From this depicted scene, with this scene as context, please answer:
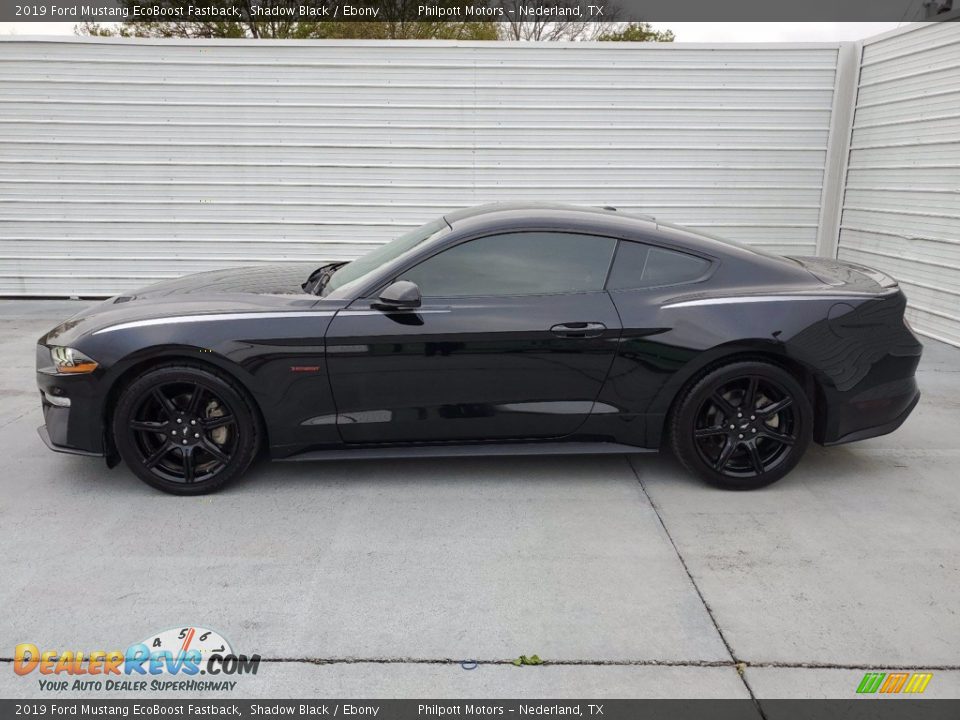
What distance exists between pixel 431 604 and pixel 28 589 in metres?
1.56

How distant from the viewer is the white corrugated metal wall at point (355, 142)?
8250 mm

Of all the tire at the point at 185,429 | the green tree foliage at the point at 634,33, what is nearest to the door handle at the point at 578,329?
the tire at the point at 185,429

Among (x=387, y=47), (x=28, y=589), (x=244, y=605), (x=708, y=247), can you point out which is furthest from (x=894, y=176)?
(x=28, y=589)

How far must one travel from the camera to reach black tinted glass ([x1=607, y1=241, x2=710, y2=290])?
3.85 meters

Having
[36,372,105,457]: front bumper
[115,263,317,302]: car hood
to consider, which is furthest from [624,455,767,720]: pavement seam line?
[36,372,105,457]: front bumper

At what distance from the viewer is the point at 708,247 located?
3.94m

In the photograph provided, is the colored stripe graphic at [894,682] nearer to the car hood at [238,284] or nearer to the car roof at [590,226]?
the car roof at [590,226]

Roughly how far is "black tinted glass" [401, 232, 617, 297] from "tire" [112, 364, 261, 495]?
1.07m

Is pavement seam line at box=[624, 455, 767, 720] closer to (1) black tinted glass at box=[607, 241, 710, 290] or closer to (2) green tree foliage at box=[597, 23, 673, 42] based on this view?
(1) black tinted glass at box=[607, 241, 710, 290]

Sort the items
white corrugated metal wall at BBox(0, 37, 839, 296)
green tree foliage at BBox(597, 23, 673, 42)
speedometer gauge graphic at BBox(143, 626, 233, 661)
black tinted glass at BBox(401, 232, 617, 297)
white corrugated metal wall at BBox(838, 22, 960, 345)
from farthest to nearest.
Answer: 1. green tree foliage at BBox(597, 23, 673, 42)
2. white corrugated metal wall at BBox(0, 37, 839, 296)
3. white corrugated metal wall at BBox(838, 22, 960, 345)
4. black tinted glass at BBox(401, 232, 617, 297)
5. speedometer gauge graphic at BBox(143, 626, 233, 661)

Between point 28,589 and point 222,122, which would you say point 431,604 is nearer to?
point 28,589

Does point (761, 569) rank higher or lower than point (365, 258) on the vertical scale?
lower
